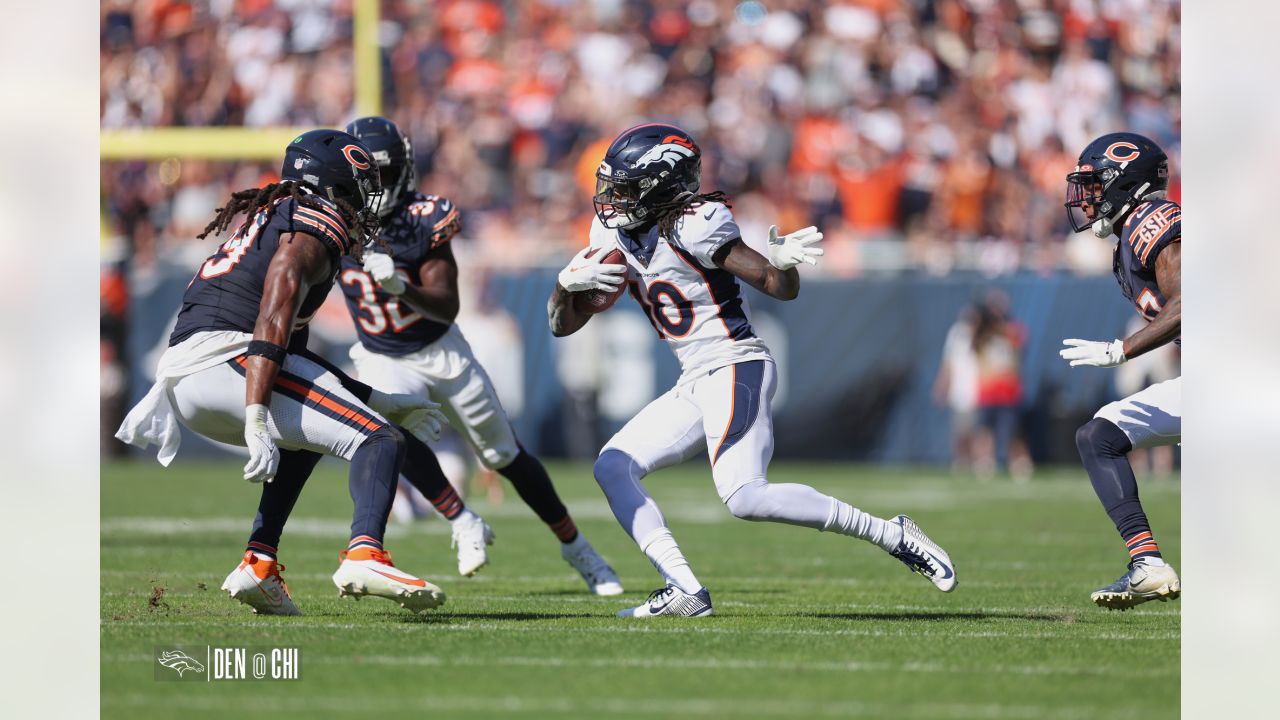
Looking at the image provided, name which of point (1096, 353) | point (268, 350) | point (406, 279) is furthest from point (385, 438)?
point (1096, 353)

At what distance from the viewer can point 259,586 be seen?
5.61 m

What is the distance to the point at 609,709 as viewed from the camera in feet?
13.2

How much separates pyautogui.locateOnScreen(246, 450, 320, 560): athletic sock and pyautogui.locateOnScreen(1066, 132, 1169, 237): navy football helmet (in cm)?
296

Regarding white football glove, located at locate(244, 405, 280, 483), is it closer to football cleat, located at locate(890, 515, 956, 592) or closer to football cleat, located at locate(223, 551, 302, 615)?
football cleat, located at locate(223, 551, 302, 615)

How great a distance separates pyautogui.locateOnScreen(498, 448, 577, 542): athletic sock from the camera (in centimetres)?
689

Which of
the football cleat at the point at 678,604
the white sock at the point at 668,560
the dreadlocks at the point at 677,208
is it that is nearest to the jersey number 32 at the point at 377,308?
the dreadlocks at the point at 677,208

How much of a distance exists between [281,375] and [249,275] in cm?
39

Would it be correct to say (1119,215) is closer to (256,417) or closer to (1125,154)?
(1125,154)

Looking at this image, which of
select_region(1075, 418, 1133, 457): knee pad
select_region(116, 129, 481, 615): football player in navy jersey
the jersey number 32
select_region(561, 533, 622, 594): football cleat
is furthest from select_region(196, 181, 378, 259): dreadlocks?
select_region(1075, 418, 1133, 457): knee pad

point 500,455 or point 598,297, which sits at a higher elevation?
point 598,297

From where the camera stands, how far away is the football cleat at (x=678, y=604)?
5656mm
